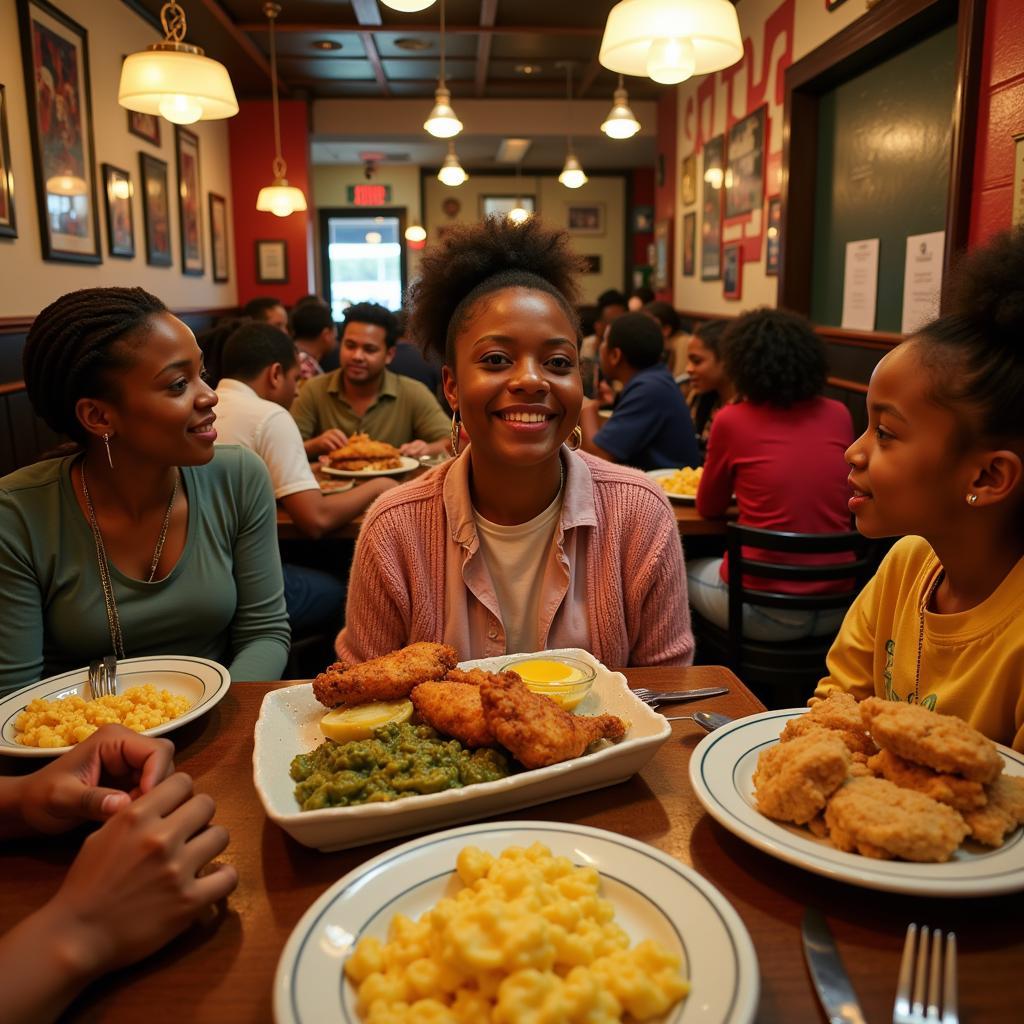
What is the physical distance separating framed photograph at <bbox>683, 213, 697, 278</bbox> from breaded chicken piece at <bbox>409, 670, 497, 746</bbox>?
756cm

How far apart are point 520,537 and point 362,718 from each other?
2.24 feet

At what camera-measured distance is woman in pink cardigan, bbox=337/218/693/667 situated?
1.72 meters

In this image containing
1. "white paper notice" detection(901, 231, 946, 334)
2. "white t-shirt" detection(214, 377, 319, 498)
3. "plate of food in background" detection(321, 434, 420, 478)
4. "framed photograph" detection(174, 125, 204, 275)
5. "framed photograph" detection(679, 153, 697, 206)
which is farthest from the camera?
"framed photograph" detection(679, 153, 697, 206)

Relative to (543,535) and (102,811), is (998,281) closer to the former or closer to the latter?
(543,535)

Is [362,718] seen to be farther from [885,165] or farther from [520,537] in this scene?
[885,165]

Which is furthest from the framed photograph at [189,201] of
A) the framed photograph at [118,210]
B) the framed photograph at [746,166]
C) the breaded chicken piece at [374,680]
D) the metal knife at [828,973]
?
the metal knife at [828,973]

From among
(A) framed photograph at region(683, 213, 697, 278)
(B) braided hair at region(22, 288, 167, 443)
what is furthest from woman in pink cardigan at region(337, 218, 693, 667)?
(A) framed photograph at region(683, 213, 697, 278)

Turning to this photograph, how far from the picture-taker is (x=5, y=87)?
175 inches

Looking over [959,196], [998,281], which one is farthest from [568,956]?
[959,196]

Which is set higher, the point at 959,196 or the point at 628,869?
the point at 959,196

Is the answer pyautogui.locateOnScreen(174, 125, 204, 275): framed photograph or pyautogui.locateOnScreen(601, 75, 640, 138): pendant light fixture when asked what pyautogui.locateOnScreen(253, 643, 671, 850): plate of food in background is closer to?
pyautogui.locateOnScreen(601, 75, 640, 138): pendant light fixture

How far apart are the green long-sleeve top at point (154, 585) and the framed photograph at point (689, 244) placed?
22.5 ft

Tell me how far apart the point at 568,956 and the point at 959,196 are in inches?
137

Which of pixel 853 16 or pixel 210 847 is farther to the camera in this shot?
pixel 853 16
